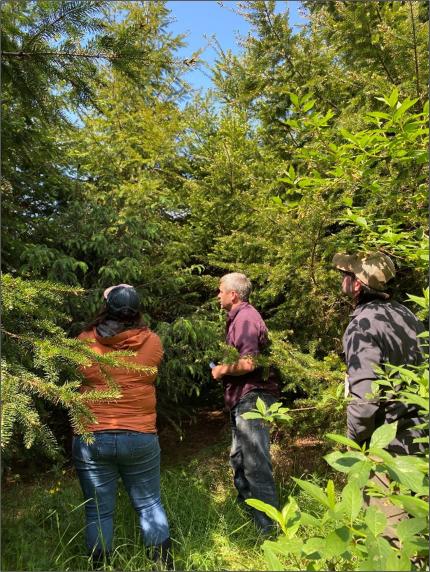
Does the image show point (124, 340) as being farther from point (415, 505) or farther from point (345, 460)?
point (415, 505)

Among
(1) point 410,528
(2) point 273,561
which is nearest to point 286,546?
(2) point 273,561

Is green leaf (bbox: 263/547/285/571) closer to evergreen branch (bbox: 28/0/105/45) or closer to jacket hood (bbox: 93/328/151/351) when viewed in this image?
jacket hood (bbox: 93/328/151/351)

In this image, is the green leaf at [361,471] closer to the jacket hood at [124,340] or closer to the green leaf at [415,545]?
the green leaf at [415,545]

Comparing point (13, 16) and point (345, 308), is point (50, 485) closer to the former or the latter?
point (345, 308)

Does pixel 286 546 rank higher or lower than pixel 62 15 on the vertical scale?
lower

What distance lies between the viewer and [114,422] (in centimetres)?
262

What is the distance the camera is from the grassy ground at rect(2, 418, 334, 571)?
9.11 feet

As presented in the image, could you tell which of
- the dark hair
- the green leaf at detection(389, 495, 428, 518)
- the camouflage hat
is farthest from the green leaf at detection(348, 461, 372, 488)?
the dark hair

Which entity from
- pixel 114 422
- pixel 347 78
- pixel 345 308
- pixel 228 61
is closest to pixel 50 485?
pixel 114 422

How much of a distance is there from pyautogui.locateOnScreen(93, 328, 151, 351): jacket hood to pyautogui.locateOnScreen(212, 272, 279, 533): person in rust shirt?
734 mm

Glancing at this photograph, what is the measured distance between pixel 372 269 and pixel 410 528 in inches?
57.7

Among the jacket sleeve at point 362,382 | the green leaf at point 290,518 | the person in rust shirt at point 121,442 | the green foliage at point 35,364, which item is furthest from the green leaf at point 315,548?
the person in rust shirt at point 121,442

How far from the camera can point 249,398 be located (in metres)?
3.25

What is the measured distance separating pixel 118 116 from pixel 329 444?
5.06 meters
